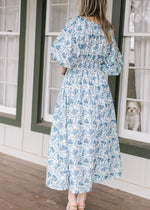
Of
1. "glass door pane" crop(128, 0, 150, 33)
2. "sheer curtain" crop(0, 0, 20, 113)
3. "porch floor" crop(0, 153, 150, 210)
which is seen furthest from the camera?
"sheer curtain" crop(0, 0, 20, 113)

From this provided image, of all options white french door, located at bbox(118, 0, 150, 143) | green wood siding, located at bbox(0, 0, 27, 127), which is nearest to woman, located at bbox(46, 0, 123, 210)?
white french door, located at bbox(118, 0, 150, 143)

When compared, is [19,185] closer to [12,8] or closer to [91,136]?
[91,136]

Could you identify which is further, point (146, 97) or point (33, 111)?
point (33, 111)

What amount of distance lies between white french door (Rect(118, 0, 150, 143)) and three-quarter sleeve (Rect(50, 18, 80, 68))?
3.34 ft

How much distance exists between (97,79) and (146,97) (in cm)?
92

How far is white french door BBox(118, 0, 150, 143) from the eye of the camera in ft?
10.0

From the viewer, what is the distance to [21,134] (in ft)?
13.2

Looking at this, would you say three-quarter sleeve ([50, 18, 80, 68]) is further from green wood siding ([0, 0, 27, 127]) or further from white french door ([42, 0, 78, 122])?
green wood siding ([0, 0, 27, 127])

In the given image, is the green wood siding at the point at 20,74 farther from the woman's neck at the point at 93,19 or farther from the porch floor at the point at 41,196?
the woman's neck at the point at 93,19

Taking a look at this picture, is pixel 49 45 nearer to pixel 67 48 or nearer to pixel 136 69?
pixel 136 69

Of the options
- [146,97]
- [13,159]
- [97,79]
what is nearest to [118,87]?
[146,97]

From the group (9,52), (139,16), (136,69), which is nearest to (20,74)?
(9,52)

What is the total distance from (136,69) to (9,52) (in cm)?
195

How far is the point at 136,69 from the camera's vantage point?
315 cm
